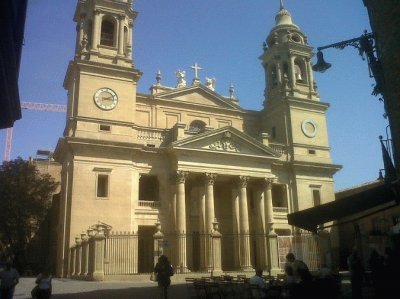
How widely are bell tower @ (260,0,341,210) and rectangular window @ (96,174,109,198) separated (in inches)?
564

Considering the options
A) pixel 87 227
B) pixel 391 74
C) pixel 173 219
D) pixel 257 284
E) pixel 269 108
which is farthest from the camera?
pixel 269 108

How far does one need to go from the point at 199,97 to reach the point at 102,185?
38.8 ft

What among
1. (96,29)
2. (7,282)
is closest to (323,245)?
(7,282)

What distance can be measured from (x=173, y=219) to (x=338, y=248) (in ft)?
43.3

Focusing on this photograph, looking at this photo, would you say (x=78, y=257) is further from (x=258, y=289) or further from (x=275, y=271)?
(x=258, y=289)

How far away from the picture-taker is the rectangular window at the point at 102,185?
89.9ft

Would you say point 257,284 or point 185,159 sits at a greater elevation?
point 185,159

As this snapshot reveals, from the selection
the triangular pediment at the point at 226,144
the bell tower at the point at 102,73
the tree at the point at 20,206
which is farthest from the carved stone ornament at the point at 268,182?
the tree at the point at 20,206

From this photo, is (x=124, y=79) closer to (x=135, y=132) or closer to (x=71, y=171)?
(x=135, y=132)

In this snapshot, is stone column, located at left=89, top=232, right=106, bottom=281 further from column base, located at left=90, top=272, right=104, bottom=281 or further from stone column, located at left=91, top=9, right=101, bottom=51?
stone column, located at left=91, top=9, right=101, bottom=51

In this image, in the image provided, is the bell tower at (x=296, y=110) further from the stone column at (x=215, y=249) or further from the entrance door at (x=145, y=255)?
the entrance door at (x=145, y=255)

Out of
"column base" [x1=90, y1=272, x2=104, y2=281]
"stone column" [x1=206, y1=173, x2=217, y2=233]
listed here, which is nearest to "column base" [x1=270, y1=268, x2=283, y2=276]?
"stone column" [x1=206, y1=173, x2=217, y2=233]

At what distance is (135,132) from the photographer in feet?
97.2

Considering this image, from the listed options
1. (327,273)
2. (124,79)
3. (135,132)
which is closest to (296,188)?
(135,132)
